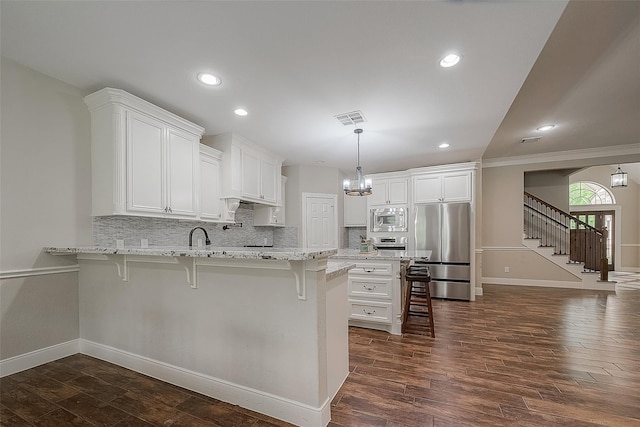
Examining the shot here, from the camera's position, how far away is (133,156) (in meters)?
2.65

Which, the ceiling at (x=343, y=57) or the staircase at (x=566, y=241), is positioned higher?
the ceiling at (x=343, y=57)

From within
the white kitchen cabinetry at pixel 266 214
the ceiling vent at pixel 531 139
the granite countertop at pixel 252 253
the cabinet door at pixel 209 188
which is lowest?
the granite countertop at pixel 252 253

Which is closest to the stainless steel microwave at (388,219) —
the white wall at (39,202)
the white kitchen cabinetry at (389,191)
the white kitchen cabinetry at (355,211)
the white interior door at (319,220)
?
the white kitchen cabinetry at (389,191)

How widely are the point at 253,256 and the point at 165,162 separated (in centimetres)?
207

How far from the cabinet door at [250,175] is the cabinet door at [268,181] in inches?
4.0

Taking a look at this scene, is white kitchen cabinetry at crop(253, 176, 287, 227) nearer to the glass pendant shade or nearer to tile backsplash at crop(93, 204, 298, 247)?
tile backsplash at crop(93, 204, 298, 247)

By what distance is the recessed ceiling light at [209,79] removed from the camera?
245cm

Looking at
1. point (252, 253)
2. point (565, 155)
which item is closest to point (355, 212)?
point (565, 155)

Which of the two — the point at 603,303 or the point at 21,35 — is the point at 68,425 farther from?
the point at 603,303

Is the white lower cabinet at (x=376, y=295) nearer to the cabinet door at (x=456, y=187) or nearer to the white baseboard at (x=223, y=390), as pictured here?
the white baseboard at (x=223, y=390)

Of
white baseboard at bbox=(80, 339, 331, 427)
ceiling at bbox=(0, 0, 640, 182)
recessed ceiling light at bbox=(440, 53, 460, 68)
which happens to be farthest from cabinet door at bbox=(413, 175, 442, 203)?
white baseboard at bbox=(80, 339, 331, 427)

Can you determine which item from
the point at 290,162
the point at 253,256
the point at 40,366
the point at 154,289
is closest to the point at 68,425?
the point at 154,289

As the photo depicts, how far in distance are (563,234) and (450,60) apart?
622 centimetres

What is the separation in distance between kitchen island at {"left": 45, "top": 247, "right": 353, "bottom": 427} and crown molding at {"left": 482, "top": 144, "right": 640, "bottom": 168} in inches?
231
